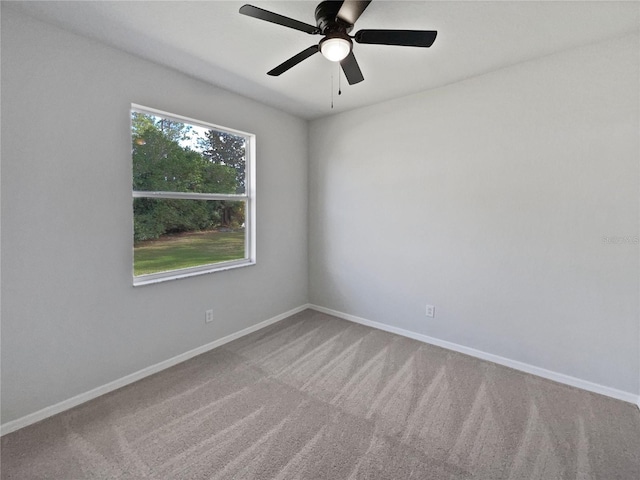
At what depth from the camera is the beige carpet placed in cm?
151

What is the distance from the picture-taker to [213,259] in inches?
117

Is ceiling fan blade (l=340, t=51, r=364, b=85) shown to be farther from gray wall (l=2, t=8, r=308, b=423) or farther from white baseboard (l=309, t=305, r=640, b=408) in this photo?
white baseboard (l=309, t=305, r=640, b=408)

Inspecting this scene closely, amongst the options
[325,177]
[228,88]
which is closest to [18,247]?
[228,88]

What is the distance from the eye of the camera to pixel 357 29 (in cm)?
194

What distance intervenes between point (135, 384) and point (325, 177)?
289cm

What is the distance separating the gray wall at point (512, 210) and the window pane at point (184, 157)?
134cm

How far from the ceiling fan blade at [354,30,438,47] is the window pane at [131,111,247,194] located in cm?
181

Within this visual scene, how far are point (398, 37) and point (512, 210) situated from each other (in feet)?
5.77

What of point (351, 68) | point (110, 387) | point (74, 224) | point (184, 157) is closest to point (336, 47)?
point (351, 68)

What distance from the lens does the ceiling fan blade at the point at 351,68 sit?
1.80m

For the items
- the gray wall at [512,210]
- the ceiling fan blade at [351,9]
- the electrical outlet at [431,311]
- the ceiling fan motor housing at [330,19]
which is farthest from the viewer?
the electrical outlet at [431,311]

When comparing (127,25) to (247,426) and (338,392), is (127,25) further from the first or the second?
(338,392)

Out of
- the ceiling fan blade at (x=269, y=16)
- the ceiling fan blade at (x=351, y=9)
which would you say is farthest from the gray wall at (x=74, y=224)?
the ceiling fan blade at (x=351, y=9)

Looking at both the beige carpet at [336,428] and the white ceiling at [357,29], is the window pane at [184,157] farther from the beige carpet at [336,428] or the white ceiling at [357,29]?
the beige carpet at [336,428]
